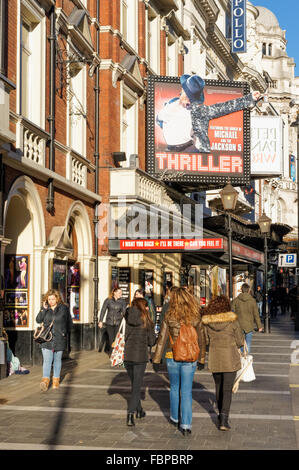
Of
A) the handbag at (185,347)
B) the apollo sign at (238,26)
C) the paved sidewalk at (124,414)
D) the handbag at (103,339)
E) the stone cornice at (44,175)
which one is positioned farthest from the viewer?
the apollo sign at (238,26)

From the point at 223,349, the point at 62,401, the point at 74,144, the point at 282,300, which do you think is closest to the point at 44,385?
the point at 62,401

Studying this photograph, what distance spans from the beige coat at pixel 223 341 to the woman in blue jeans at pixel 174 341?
0.21m

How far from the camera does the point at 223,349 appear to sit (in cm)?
898

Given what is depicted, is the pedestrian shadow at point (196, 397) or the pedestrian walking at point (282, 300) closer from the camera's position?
the pedestrian shadow at point (196, 397)

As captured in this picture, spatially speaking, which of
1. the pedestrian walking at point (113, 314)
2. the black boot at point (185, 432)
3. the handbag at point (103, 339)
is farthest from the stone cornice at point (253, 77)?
the black boot at point (185, 432)

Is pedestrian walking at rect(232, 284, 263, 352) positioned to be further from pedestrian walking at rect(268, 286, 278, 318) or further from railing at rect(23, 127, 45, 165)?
pedestrian walking at rect(268, 286, 278, 318)

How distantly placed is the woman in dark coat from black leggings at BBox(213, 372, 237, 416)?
1.03m

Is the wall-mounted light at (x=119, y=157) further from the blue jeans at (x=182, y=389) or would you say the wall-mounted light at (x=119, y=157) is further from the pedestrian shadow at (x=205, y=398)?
the blue jeans at (x=182, y=389)

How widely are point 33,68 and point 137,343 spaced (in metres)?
8.51

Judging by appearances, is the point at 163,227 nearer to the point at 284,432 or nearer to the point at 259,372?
the point at 259,372

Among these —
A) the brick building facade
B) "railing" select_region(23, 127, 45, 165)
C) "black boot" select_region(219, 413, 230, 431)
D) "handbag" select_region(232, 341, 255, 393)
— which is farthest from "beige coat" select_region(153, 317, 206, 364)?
"railing" select_region(23, 127, 45, 165)

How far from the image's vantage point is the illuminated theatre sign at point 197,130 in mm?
24922

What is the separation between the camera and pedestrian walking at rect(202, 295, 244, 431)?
892 cm

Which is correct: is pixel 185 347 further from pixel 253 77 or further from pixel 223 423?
pixel 253 77
